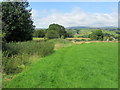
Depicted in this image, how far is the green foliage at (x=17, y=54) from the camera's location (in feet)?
22.8

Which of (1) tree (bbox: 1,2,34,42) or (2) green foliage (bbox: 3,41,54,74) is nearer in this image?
(2) green foliage (bbox: 3,41,54,74)

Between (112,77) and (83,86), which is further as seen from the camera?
(112,77)

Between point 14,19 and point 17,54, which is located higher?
point 14,19

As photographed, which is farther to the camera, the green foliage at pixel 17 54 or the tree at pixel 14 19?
the tree at pixel 14 19

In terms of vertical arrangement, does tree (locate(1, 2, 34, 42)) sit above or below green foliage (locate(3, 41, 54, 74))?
above

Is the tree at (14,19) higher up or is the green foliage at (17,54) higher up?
the tree at (14,19)

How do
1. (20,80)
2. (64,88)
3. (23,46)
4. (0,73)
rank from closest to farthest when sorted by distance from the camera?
(64,88)
(20,80)
(0,73)
(23,46)

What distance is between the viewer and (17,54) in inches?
437

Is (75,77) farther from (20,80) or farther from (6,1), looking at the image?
(6,1)

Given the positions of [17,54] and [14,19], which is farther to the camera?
[14,19]

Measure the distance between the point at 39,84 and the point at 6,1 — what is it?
65.4 ft

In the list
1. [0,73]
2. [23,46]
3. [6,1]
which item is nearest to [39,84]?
[0,73]

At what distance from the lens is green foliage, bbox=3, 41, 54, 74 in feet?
22.8

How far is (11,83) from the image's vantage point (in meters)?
5.20
